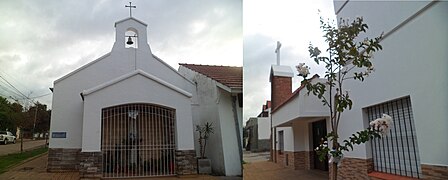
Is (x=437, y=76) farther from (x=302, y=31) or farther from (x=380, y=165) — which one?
(x=380, y=165)

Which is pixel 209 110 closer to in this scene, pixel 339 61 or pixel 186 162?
pixel 186 162

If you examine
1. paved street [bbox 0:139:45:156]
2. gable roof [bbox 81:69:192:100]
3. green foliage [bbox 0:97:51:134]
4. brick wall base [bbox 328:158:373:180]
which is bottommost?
brick wall base [bbox 328:158:373:180]

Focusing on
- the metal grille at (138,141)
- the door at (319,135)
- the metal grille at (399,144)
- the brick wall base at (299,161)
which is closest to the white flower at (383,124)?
the metal grille at (399,144)

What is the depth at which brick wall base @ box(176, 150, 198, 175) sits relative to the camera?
12.7 ft

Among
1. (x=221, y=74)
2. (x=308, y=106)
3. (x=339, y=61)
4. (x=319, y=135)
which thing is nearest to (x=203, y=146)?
(x=221, y=74)

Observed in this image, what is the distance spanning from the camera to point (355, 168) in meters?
3.07

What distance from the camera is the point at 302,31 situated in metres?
2.35

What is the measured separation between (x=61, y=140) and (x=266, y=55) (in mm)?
2712

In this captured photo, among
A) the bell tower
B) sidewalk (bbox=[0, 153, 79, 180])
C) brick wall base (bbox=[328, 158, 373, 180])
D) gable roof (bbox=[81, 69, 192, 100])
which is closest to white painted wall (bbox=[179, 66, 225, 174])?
gable roof (bbox=[81, 69, 192, 100])

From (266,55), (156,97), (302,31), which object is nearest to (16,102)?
(156,97)

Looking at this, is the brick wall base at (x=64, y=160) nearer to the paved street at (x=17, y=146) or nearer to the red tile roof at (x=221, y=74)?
the paved street at (x=17, y=146)

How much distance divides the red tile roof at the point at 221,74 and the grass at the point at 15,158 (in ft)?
6.52

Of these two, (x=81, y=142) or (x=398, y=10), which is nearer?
(x=398, y=10)

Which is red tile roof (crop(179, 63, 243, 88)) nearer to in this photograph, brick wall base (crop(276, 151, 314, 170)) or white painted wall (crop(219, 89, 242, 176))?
white painted wall (crop(219, 89, 242, 176))
